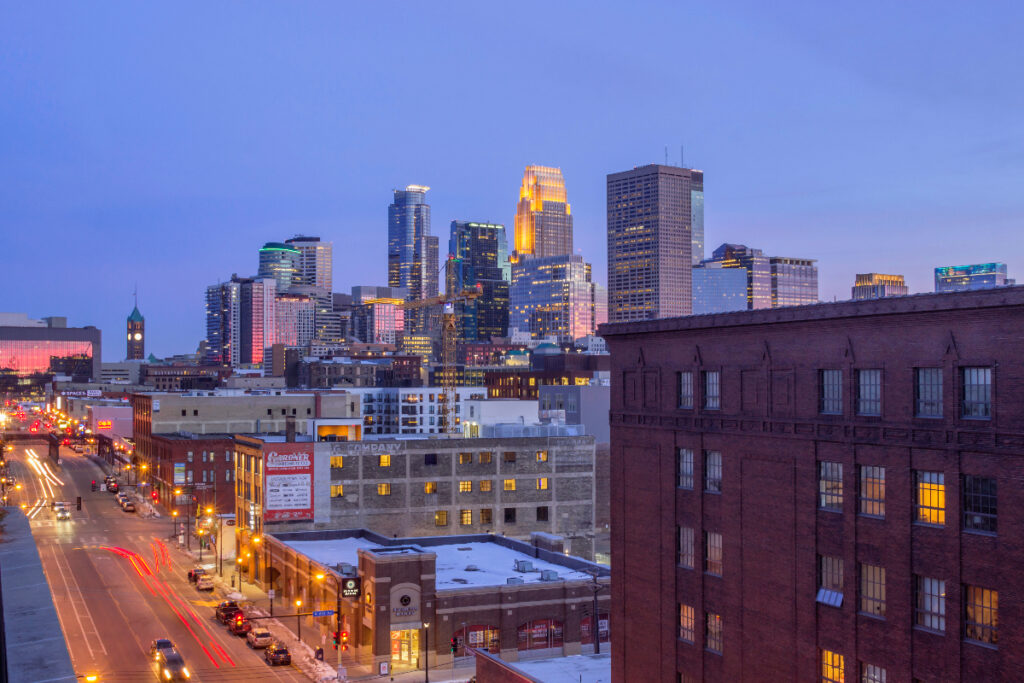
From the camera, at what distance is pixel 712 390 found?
4088 centimetres

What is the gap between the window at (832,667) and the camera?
34.3m

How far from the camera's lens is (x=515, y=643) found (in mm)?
69812

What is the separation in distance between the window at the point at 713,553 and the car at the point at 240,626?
42.5 metres

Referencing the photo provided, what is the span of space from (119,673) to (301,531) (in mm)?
32078

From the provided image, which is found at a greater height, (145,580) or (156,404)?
(156,404)

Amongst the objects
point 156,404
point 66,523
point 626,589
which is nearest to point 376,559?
point 626,589

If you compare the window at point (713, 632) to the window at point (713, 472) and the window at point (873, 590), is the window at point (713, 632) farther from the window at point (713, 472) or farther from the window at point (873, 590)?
the window at point (873, 590)

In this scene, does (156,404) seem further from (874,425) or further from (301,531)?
(874,425)

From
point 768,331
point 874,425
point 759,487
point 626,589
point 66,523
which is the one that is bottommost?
point 66,523

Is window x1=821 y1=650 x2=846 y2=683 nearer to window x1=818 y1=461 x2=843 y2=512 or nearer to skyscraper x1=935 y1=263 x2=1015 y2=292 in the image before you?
window x1=818 y1=461 x2=843 y2=512

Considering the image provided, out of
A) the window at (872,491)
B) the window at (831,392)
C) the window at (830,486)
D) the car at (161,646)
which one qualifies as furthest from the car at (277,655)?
the window at (872,491)

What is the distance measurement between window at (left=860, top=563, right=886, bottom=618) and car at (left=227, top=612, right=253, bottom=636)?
5018 centimetres

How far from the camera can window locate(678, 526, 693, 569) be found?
41625 mm

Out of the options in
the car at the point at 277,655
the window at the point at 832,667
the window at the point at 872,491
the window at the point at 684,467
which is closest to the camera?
the window at the point at 872,491
